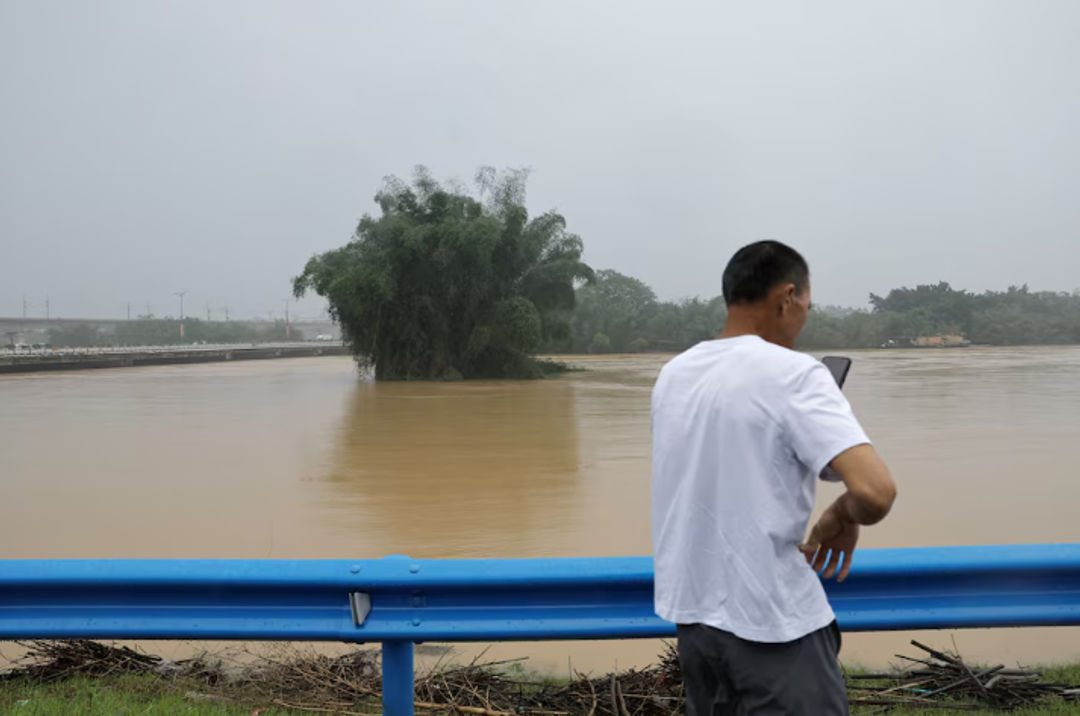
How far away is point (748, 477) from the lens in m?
1.79

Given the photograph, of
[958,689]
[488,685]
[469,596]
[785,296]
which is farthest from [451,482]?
[785,296]

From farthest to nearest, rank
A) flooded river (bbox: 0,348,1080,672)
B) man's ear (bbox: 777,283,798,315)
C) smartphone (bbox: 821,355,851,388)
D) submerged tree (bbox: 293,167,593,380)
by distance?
submerged tree (bbox: 293,167,593,380) < flooded river (bbox: 0,348,1080,672) < smartphone (bbox: 821,355,851,388) < man's ear (bbox: 777,283,798,315)

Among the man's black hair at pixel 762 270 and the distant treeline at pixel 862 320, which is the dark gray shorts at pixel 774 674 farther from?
the distant treeline at pixel 862 320

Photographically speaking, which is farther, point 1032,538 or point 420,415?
point 420,415

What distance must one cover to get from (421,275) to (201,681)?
97.4ft

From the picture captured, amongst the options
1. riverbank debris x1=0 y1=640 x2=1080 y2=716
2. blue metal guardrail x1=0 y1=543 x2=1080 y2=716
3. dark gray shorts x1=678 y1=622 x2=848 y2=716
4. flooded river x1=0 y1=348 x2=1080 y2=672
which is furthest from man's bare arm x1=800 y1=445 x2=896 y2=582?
flooded river x1=0 y1=348 x2=1080 y2=672

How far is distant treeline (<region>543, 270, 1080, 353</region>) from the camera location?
59594mm

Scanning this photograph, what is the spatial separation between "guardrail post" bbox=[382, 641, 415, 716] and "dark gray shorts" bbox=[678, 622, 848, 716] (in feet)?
3.80

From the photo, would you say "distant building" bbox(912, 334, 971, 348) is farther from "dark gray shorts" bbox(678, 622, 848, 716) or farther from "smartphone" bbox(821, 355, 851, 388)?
"dark gray shorts" bbox(678, 622, 848, 716)

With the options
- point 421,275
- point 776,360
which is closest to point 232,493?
point 776,360

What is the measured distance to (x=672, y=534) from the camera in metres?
1.90

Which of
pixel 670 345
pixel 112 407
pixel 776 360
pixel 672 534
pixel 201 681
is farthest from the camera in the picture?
pixel 670 345

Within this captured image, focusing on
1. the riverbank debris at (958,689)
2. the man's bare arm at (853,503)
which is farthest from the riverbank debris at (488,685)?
the man's bare arm at (853,503)

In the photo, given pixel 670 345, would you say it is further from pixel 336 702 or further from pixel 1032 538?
pixel 336 702
